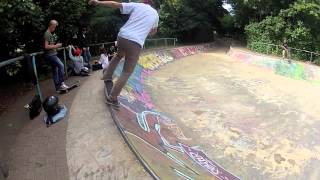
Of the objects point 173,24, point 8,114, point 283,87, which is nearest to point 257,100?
point 283,87

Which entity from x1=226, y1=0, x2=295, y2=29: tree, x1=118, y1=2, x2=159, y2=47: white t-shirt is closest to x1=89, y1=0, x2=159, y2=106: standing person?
x1=118, y1=2, x2=159, y2=47: white t-shirt

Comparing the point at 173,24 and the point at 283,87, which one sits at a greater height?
the point at 173,24

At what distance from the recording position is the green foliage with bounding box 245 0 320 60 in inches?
1233

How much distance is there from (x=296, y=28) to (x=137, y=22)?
87.6ft

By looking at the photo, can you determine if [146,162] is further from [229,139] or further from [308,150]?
[308,150]

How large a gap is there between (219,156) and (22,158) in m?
8.27

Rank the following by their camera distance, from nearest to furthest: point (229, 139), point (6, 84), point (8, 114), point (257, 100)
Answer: point (8, 114)
point (6, 84)
point (229, 139)
point (257, 100)

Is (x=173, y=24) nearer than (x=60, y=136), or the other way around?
(x=60, y=136)

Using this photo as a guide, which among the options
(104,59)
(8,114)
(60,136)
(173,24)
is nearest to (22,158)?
(60,136)

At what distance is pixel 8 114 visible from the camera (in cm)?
1027

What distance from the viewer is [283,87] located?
82.0 ft

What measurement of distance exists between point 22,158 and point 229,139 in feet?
33.0

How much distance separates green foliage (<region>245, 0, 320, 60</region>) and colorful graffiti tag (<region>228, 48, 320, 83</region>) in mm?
2257

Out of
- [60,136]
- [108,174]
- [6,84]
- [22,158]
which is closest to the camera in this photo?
[108,174]
